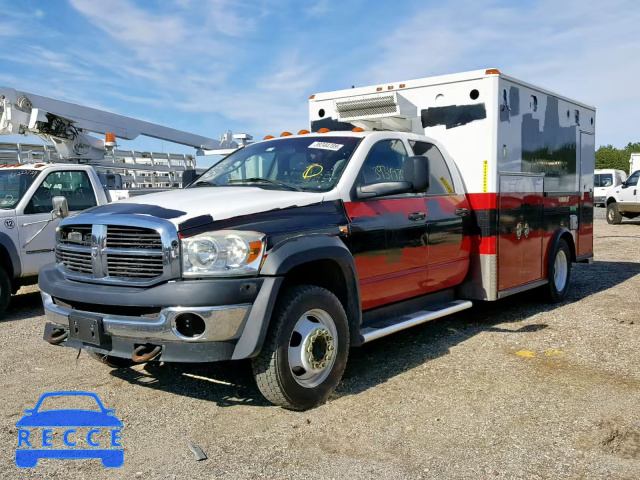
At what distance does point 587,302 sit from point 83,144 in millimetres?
9282

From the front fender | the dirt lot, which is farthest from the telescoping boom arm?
the dirt lot

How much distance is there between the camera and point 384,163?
5.57m

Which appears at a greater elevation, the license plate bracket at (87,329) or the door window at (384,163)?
the door window at (384,163)

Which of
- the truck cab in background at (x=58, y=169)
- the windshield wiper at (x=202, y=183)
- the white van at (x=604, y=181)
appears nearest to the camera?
the windshield wiper at (x=202, y=183)

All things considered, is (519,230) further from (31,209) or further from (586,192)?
(31,209)

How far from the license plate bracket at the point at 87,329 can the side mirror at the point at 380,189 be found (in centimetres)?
220

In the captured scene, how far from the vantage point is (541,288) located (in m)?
8.21

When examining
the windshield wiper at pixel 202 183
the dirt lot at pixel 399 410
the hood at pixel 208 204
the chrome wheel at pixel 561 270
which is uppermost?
the windshield wiper at pixel 202 183

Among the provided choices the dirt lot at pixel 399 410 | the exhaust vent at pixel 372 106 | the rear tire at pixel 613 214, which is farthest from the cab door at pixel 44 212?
the rear tire at pixel 613 214

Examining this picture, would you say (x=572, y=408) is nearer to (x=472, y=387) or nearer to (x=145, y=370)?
(x=472, y=387)

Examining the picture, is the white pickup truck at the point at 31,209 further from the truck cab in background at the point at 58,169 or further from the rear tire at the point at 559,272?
the rear tire at the point at 559,272

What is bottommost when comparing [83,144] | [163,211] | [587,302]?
[587,302]

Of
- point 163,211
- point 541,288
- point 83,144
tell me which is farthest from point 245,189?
point 83,144

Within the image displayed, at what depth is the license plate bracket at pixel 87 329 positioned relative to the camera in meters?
4.11
